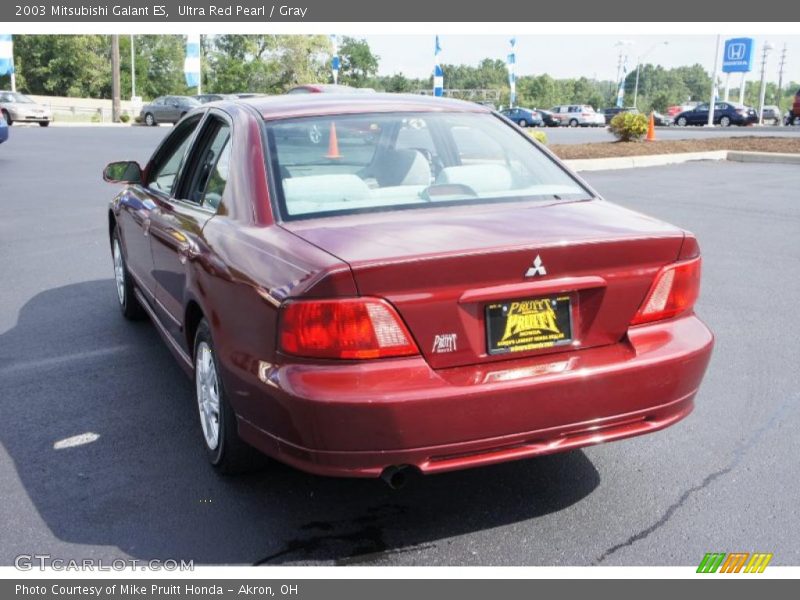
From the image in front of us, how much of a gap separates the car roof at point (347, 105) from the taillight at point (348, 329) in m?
1.40

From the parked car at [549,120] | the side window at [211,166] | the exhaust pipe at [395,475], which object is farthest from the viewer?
the parked car at [549,120]

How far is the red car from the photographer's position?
9.59ft

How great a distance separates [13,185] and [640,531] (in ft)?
46.1

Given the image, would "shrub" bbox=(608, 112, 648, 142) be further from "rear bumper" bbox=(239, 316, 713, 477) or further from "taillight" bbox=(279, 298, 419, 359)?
"taillight" bbox=(279, 298, 419, 359)

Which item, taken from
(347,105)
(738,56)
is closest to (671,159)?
(347,105)

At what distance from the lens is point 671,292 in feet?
11.2

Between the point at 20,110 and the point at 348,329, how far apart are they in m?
39.0

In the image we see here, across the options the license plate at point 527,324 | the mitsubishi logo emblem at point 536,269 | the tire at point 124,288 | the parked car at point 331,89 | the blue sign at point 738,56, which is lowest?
the tire at point 124,288

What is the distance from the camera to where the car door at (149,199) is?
5.05 metres

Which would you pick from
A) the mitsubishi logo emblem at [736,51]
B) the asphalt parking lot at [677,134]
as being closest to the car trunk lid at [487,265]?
the asphalt parking lot at [677,134]

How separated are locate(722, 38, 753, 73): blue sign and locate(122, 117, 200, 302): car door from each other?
155ft

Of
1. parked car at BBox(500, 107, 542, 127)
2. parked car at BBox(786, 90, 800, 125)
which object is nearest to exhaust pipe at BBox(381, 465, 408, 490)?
parked car at BBox(786, 90, 800, 125)

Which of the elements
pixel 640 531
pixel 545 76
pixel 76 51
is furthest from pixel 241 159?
pixel 545 76

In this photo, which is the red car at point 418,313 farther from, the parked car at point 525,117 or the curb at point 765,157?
the parked car at point 525,117
